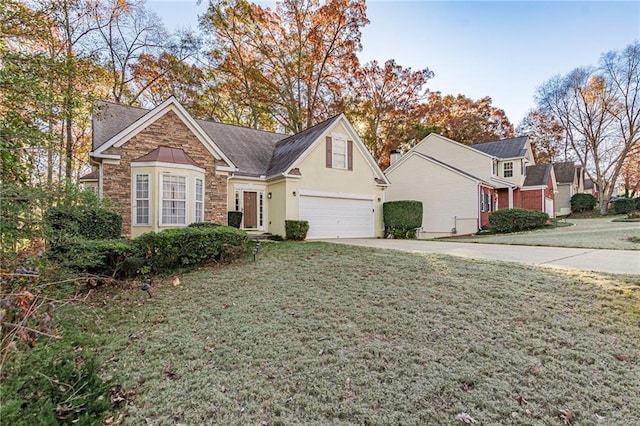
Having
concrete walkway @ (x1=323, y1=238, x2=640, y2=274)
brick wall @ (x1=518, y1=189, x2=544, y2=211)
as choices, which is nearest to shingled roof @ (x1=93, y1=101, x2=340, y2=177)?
concrete walkway @ (x1=323, y1=238, x2=640, y2=274)

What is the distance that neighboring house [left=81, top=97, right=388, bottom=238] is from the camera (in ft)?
35.4

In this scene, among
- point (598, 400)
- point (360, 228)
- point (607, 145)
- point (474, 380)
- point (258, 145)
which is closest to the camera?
point (598, 400)

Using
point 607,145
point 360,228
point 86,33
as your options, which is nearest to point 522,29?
point 360,228

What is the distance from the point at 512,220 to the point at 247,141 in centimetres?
1557

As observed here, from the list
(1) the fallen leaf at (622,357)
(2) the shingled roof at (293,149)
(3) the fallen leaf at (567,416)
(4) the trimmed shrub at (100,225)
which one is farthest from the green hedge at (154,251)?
(1) the fallen leaf at (622,357)

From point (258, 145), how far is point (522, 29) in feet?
41.0

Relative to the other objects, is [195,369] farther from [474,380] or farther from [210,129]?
[210,129]

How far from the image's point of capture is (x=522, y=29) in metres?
11.2

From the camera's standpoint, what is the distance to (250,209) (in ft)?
46.5

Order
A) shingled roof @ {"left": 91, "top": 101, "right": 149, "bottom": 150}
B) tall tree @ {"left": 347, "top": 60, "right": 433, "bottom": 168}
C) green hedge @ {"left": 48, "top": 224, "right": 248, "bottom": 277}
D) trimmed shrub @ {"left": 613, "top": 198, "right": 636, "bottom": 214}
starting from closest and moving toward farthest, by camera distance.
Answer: green hedge @ {"left": 48, "top": 224, "right": 248, "bottom": 277} → shingled roof @ {"left": 91, "top": 101, "right": 149, "bottom": 150} → trimmed shrub @ {"left": 613, "top": 198, "right": 636, "bottom": 214} → tall tree @ {"left": 347, "top": 60, "right": 433, "bottom": 168}

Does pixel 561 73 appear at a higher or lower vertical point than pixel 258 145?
higher

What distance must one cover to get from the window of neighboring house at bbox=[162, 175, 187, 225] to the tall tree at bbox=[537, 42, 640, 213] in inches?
1251

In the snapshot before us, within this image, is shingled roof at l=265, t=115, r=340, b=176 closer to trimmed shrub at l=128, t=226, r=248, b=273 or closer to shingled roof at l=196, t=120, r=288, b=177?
shingled roof at l=196, t=120, r=288, b=177

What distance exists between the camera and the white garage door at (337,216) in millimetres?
13866
